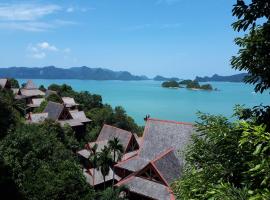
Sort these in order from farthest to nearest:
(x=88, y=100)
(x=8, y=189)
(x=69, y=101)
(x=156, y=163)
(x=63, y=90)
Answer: (x=63, y=90), (x=88, y=100), (x=69, y=101), (x=156, y=163), (x=8, y=189)

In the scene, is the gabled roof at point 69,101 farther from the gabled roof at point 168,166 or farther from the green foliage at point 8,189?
the green foliage at point 8,189

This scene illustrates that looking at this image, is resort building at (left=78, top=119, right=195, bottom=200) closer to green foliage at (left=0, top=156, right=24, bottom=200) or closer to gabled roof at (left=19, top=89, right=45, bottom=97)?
green foliage at (left=0, top=156, right=24, bottom=200)

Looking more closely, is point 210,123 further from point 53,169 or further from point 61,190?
point 53,169

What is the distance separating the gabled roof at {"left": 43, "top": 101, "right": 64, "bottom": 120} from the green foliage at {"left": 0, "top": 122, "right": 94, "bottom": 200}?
102ft

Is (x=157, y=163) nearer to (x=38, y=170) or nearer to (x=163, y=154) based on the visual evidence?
(x=163, y=154)

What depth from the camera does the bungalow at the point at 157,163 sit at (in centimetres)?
2759

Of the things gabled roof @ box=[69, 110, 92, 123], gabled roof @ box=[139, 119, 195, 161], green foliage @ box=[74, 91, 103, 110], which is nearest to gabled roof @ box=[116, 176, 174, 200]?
gabled roof @ box=[139, 119, 195, 161]

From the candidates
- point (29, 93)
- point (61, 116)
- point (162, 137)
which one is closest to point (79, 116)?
point (61, 116)

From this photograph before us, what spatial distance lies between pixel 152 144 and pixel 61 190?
1633cm

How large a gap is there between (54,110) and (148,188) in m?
31.4

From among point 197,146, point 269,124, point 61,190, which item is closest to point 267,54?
point 269,124

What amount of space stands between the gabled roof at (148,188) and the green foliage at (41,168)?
7.87 m

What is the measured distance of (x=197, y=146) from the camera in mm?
10633

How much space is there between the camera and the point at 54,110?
55156mm
